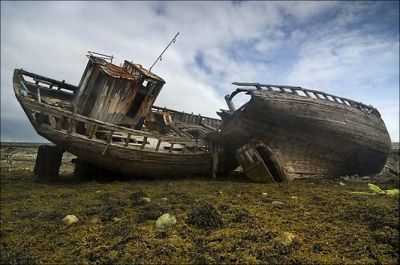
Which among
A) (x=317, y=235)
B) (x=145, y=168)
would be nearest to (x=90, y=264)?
(x=317, y=235)

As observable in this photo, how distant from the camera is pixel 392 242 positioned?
539cm

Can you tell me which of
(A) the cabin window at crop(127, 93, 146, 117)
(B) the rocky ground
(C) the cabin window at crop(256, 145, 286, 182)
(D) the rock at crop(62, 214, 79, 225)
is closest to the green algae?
(B) the rocky ground

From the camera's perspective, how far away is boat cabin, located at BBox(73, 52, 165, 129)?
13422 millimetres

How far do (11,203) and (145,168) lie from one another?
5013mm

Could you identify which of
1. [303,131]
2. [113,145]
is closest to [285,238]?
[113,145]

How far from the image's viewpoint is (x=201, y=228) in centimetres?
617

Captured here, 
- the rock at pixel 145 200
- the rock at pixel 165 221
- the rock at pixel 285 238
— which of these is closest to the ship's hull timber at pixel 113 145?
the rock at pixel 145 200

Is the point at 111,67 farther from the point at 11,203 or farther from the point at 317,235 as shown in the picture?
the point at 317,235

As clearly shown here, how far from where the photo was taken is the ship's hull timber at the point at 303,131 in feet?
43.4

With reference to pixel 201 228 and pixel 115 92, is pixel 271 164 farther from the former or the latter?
pixel 201 228

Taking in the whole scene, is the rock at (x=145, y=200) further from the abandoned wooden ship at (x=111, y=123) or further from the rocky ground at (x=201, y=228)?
the abandoned wooden ship at (x=111, y=123)

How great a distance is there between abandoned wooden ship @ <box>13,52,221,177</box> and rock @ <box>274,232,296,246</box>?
7.43m

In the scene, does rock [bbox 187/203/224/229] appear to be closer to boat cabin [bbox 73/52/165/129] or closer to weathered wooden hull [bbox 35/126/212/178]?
weathered wooden hull [bbox 35/126/212/178]

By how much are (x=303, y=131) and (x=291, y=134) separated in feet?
1.92
